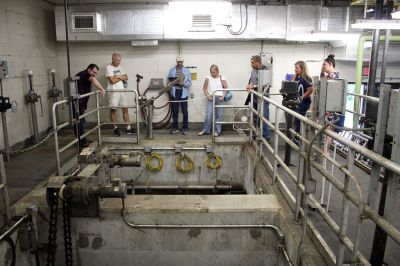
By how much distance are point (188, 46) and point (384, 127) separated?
21.8ft

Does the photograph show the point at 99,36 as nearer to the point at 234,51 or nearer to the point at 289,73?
the point at 234,51

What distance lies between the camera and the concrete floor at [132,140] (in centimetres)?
301

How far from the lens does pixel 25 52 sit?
6.85 metres

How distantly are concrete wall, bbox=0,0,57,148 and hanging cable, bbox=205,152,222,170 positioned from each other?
12.6ft

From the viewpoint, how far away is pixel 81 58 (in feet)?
26.9

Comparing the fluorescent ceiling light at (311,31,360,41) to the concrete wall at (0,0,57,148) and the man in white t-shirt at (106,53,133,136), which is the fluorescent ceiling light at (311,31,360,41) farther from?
the concrete wall at (0,0,57,148)

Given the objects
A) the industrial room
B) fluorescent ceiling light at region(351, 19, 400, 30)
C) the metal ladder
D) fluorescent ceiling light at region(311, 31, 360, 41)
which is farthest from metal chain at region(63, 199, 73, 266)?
fluorescent ceiling light at region(311, 31, 360, 41)

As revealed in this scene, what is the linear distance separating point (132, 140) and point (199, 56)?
3.11 m

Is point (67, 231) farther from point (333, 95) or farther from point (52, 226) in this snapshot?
point (333, 95)

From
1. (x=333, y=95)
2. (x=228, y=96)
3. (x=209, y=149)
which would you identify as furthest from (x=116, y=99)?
(x=333, y=95)

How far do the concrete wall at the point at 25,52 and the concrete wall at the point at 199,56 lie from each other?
25.5 inches

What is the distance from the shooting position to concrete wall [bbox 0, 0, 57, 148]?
621 cm

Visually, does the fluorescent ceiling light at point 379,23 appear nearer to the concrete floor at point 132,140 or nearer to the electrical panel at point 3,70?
the concrete floor at point 132,140

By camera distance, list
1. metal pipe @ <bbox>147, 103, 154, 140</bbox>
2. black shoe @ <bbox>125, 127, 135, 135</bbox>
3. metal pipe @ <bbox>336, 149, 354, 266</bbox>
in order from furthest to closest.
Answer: black shoe @ <bbox>125, 127, 135, 135</bbox>
metal pipe @ <bbox>147, 103, 154, 140</bbox>
metal pipe @ <bbox>336, 149, 354, 266</bbox>
